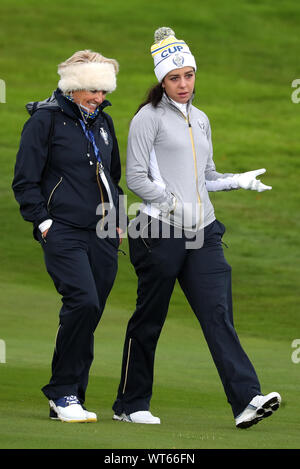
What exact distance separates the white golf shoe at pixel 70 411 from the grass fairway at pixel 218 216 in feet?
0.38

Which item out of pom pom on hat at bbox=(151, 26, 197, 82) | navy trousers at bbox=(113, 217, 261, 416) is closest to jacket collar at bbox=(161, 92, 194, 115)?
pom pom on hat at bbox=(151, 26, 197, 82)

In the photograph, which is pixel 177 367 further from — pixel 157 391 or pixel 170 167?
pixel 170 167

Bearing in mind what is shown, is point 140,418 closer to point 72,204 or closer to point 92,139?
point 72,204

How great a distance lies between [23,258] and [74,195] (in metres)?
10.1

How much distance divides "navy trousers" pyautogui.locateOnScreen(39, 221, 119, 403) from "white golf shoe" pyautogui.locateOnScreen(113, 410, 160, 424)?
329 millimetres

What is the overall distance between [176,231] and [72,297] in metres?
0.71

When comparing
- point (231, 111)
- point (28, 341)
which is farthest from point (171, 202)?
point (231, 111)

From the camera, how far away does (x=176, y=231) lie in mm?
7168

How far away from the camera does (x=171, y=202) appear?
7.06m

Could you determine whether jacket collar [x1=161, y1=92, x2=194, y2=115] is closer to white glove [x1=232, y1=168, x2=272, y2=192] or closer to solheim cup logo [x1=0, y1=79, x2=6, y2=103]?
white glove [x1=232, y1=168, x2=272, y2=192]

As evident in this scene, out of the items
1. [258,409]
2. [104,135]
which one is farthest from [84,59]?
[258,409]

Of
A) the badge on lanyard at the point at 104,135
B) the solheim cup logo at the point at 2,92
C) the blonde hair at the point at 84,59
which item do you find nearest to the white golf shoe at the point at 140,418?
the badge on lanyard at the point at 104,135

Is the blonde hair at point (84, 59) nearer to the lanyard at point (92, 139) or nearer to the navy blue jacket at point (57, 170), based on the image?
the navy blue jacket at point (57, 170)

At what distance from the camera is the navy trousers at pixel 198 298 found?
7.10 m
